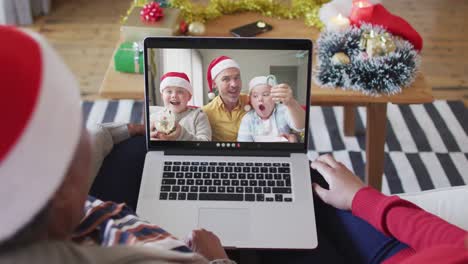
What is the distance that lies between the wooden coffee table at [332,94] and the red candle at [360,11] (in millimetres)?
135

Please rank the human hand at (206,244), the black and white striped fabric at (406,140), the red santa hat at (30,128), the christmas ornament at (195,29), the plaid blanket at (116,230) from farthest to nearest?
1. the black and white striped fabric at (406,140)
2. the christmas ornament at (195,29)
3. the human hand at (206,244)
4. the plaid blanket at (116,230)
5. the red santa hat at (30,128)

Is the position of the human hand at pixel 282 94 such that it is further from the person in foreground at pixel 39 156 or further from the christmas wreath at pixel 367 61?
the person in foreground at pixel 39 156

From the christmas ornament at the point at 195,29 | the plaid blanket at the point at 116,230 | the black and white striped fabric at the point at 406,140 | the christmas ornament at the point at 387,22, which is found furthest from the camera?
the black and white striped fabric at the point at 406,140

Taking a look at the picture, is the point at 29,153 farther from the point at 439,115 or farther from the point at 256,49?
the point at 439,115

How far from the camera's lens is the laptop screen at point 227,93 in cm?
118

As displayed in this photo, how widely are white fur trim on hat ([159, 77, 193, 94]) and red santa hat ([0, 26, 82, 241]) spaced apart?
0.59m

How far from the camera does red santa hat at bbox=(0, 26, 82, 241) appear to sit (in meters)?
0.55

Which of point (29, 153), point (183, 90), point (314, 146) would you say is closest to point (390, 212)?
point (183, 90)

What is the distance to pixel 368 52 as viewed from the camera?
1.53m

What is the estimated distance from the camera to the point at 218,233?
42.3 inches

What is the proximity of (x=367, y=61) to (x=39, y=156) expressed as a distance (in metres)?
1.09

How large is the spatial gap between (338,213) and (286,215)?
12 centimetres

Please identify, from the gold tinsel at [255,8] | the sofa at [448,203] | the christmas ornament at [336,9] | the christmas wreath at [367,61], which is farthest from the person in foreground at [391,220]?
the gold tinsel at [255,8]

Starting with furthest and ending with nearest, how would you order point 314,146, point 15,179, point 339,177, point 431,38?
point 431,38, point 314,146, point 339,177, point 15,179
